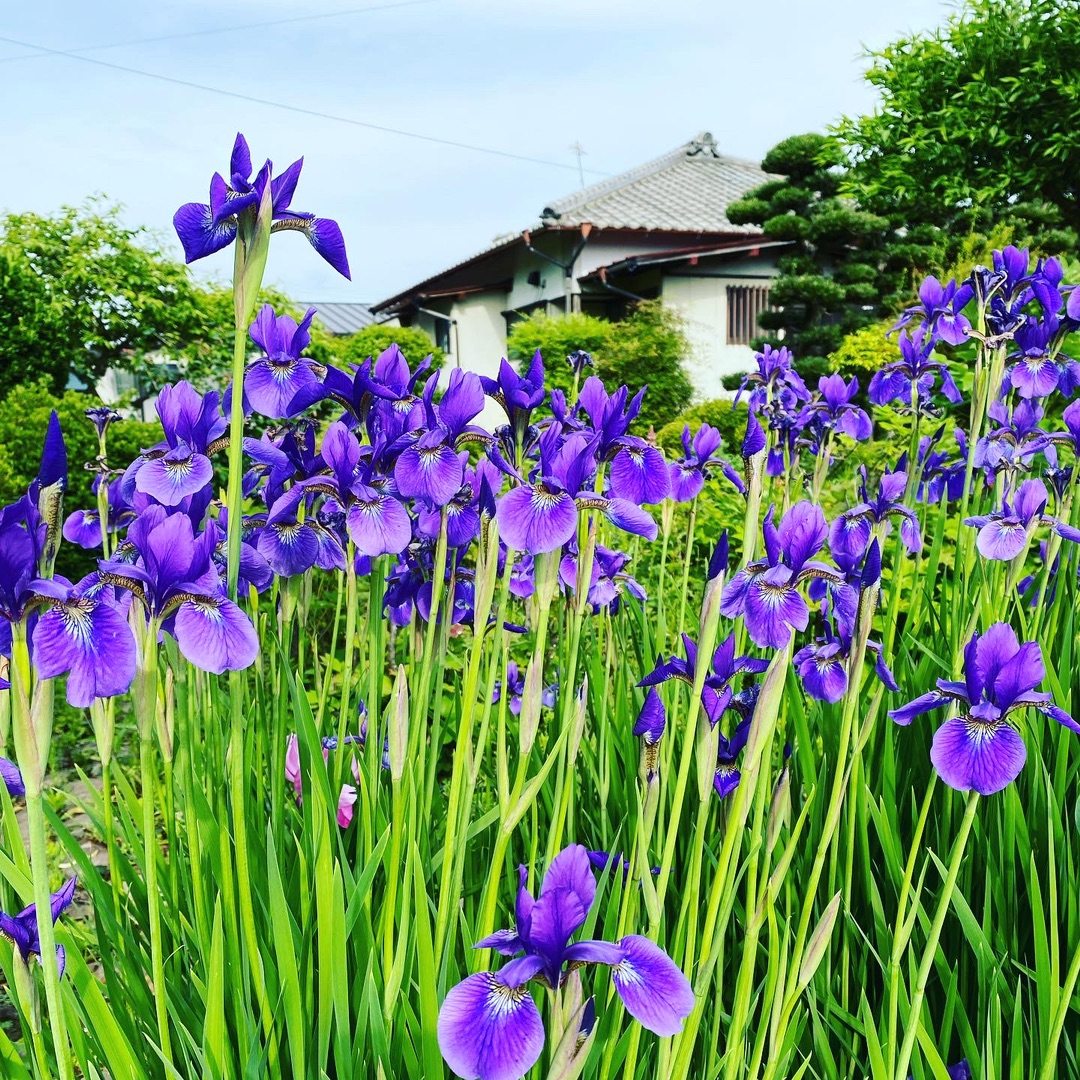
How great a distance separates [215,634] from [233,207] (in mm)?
517

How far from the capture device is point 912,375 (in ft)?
9.29

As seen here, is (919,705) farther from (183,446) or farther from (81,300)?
(81,300)

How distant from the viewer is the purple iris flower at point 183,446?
4.60 feet

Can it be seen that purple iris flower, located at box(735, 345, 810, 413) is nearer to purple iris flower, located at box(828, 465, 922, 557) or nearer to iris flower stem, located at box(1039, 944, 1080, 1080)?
purple iris flower, located at box(828, 465, 922, 557)

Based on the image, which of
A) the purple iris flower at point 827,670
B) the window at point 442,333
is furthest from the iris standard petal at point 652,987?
the window at point 442,333

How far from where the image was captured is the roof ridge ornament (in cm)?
3369

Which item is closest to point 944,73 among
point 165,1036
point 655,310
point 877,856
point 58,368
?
point 655,310

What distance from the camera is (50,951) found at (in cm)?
99

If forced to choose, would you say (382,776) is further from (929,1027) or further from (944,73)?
(944,73)

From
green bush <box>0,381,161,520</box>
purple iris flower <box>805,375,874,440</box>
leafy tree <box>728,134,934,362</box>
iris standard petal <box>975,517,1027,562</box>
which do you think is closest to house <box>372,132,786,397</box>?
leafy tree <box>728,134,934,362</box>

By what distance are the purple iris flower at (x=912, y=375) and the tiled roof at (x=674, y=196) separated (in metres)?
21.3

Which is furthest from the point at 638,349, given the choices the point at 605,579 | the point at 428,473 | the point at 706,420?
the point at 428,473

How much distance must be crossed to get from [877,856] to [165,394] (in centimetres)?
159

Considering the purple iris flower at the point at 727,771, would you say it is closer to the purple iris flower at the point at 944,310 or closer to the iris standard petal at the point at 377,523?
the iris standard petal at the point at 377,523
